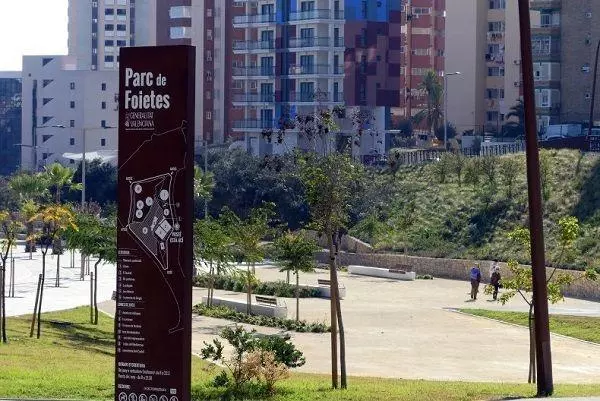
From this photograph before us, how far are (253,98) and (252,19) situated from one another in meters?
5.80

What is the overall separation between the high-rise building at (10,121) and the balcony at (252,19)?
191 ft

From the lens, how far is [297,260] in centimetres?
Answer: 4241

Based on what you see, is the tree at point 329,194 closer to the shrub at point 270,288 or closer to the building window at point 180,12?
the shrub at point 270,288

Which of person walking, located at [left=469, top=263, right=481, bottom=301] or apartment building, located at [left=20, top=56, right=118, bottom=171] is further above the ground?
apartment building, located at [left=20, top=56, right=118, bottom=171]

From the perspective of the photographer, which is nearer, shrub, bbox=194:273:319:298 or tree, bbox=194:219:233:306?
tree, bbox=194:219:233:306

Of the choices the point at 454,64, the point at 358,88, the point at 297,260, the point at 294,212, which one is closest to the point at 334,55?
the point at 358,88

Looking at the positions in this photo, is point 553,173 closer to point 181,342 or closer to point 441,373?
point 441,373

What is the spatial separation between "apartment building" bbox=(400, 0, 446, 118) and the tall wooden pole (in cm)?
9750

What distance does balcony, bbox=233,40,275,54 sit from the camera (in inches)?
3866

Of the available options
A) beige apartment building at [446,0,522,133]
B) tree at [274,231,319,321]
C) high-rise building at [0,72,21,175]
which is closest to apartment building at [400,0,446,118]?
beige apartment building at [446,0,522,133]

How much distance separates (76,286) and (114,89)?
80.2 meters

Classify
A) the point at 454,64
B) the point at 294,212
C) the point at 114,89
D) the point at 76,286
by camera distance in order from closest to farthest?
the point at 76,286 < the point at 294,212 < the point at 454,64 < the point at 114,89

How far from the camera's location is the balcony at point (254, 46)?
98188 millimetres

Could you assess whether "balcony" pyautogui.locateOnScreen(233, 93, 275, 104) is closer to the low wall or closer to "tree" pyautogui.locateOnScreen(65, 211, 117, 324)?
the low wall
